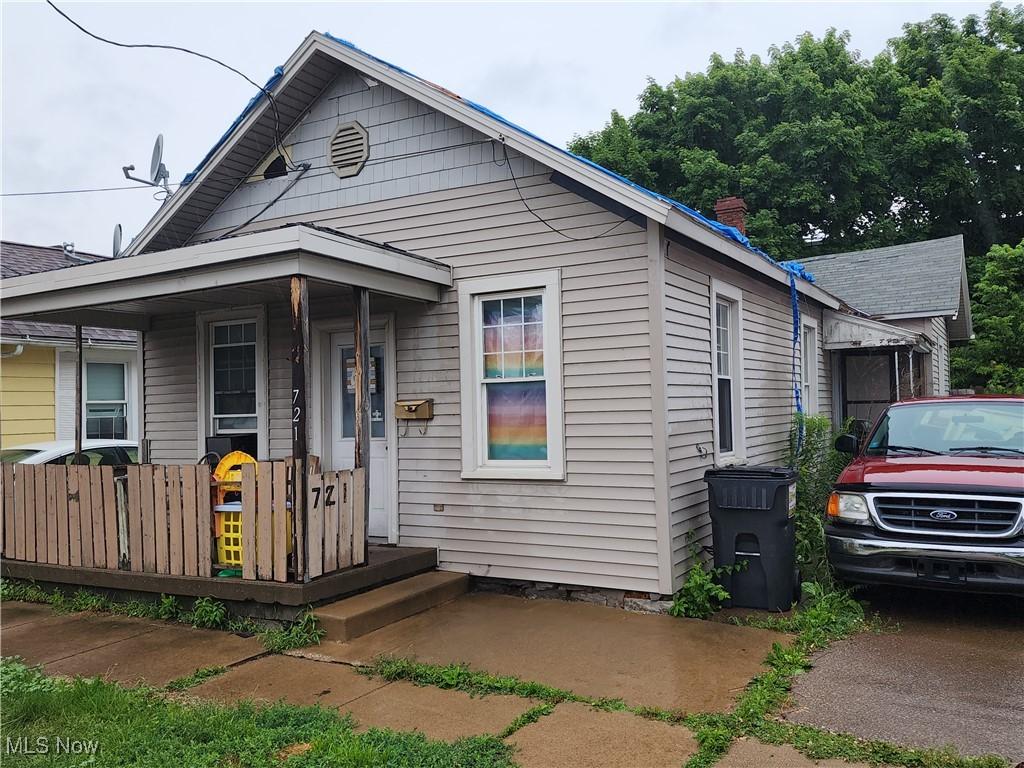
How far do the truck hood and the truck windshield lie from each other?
29 centimetres

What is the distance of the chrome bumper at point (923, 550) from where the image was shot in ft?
18.3

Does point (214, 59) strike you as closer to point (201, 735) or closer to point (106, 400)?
point (201, 735)

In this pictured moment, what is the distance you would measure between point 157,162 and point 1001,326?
1935 centimetres

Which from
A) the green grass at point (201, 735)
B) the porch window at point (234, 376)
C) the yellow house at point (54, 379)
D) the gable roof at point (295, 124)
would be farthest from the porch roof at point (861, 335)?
the yellow house at point (54, 379)

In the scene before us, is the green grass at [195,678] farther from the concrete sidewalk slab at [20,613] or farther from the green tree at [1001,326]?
the green tree at [1001,326]

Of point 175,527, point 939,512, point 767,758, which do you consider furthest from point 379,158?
point 767,758

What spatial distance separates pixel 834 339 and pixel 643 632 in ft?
28.2

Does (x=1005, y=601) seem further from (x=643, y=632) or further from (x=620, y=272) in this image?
(x=620, y=272)

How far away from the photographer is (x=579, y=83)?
34.0 metres

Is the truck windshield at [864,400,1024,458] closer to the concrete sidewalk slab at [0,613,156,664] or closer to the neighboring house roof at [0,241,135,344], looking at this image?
the concrete sidewalk slab at [0,613,156,664]

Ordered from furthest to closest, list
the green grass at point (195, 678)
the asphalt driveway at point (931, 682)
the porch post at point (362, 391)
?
1. the porch post at point (362, 391)
2. the green grass at point (195, 678)
3. the asphalt driveway at point (931, 682)

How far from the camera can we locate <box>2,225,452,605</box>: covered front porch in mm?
6125

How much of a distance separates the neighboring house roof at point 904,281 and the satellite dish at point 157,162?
12612 mm

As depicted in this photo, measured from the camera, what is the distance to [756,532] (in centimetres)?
644
